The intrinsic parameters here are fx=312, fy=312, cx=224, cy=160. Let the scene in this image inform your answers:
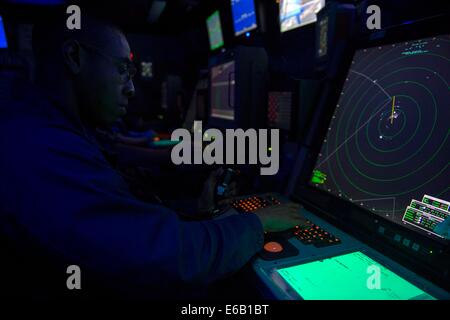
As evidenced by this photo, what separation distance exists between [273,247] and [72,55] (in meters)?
0.68

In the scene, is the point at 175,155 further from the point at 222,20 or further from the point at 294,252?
the point at 222,20

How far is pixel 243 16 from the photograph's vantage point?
2.46 metres

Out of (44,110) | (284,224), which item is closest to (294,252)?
(284,224)

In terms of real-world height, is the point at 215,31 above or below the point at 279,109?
above

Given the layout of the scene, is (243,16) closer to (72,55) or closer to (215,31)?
(215,31)

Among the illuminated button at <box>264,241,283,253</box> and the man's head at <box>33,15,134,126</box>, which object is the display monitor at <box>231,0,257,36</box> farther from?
the illuminated button at <box>264,241,283,253</box>

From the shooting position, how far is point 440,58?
2.46ft

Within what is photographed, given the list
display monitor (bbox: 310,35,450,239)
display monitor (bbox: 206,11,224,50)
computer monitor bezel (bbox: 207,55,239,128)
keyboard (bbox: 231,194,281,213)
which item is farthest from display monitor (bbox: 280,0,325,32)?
display monitor (bbox: 206,11,224,50)

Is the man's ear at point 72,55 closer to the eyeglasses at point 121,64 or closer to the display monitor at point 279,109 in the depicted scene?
the eyeglasses at point 121,64

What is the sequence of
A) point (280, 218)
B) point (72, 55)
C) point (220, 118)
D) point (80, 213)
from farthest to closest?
point (220, 118) → point (280, 218) → point (72, 55) → point (80, 213)

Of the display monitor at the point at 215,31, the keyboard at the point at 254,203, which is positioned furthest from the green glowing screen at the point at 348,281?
the display monitor at the point at 215,31

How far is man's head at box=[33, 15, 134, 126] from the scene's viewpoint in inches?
29.6

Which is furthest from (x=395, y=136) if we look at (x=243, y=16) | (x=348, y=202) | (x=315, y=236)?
(x=243, y=16)

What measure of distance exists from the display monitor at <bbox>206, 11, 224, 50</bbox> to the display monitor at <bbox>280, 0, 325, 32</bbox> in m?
1.38
